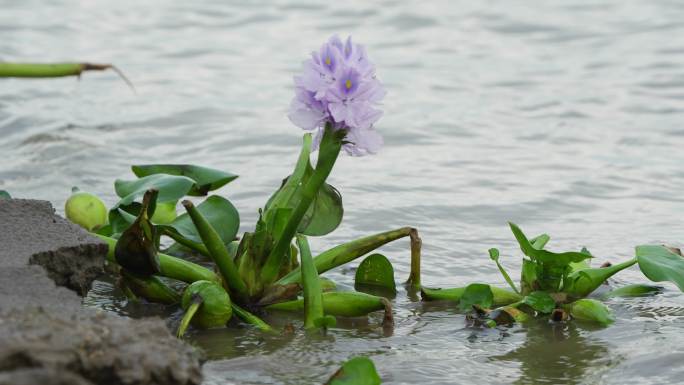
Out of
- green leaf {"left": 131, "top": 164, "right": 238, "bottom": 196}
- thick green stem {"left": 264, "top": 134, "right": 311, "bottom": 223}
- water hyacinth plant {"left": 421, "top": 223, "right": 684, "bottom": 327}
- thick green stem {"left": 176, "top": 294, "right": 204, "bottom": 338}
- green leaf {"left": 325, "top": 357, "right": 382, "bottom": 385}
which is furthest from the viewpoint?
green leaf {"left": 131, "top": 164, "right": 238, "bottom": 196}

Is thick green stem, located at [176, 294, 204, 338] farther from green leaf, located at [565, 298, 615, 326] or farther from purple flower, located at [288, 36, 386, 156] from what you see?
green leaf, located at [565, 298, 615, 326]

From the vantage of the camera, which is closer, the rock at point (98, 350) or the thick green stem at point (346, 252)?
the rock at point (98, 350)

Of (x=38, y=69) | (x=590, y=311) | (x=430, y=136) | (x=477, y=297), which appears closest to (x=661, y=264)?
(x=590, y=311)

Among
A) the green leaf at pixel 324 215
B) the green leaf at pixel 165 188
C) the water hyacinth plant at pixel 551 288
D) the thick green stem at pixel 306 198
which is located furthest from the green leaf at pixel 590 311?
the green leaf at pixel 165 188

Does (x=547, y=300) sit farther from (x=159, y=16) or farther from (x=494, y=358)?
(x=159, y=16)

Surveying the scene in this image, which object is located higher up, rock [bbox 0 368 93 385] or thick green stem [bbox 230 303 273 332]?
rock [bbox 0 368 93 385]

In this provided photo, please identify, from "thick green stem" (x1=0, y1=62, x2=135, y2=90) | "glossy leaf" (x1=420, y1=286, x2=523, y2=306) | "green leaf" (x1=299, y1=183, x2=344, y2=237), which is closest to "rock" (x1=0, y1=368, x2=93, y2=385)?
"thick green stem" (x1=0, y1=62, x2=135, y2=90)

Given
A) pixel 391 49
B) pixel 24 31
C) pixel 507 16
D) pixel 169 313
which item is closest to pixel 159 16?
pixel 24 31

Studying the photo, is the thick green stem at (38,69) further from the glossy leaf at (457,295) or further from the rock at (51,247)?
the glossy leaf at (457,295)
